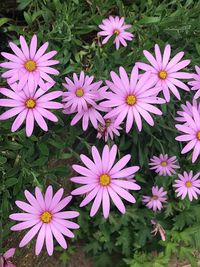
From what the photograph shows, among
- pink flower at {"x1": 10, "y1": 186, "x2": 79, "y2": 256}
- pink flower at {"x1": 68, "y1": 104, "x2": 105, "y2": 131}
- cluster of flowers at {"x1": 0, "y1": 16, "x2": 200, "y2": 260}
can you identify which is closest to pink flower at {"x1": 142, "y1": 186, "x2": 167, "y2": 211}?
cluster of flowers at {"x1": 0, "y1": 16, "x2": 200, "y2": 260}

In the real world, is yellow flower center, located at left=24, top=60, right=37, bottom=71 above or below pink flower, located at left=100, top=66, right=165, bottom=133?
above

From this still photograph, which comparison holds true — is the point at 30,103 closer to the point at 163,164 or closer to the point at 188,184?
the point at 163,164

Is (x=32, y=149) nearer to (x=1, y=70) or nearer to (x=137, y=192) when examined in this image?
(x=1, y=70)

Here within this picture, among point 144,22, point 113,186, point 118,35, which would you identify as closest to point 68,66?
point 118,35

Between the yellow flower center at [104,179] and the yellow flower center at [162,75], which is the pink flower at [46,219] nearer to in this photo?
the yellow flower center at [104,179]

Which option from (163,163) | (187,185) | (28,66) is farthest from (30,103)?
(187,185)

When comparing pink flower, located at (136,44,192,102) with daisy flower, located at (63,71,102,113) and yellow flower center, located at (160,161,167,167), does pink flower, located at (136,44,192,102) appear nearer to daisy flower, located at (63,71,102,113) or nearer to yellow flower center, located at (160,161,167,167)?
daisy flower, located at (63,71,102,113)

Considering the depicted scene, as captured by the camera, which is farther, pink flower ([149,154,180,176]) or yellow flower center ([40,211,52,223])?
pink flower ([149,154,180,176])
